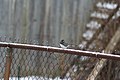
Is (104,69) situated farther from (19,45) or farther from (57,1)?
(19,45)

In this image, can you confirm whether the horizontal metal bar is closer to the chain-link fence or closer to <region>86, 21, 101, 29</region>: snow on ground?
the chain-link fence

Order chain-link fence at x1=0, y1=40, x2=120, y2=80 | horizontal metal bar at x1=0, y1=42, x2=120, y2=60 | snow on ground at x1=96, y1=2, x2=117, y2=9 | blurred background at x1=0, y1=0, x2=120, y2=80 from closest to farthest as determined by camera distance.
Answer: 1. horizontal metal bar at x1=0, y1=42, x2=120, y2=60
2. chain-link fence at x1=0, y1=40, x2=120, y2=80
3. blurred background at x1=0, y1=0, x2=120, y2=80
4. snow on ground at x1=96, y1=2, x2=117, y2=9

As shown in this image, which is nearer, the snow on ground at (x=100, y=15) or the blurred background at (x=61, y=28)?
the blurred background at (x=61, y=28)

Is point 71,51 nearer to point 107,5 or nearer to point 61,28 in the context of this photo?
point 61,28

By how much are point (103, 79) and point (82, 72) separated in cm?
98

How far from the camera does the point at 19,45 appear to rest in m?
4.33

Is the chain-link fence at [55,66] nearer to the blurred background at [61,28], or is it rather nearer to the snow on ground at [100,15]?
the blurred background at [61,28]

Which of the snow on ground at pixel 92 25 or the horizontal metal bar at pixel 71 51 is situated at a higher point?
the snow on ground at pixel 92 25

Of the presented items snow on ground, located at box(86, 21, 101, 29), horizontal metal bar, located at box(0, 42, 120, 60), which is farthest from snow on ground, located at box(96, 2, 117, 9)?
horizontal metal bar, located at box(0, 42, 120, 60)

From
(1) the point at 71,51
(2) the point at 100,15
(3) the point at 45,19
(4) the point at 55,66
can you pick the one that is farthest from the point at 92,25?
(1) the point at 71,51

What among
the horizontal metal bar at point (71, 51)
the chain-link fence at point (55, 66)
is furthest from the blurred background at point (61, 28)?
the horizontal metal bar at point (71, 51)

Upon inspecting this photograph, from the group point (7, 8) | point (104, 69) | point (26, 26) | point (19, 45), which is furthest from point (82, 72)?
point (19, 45)

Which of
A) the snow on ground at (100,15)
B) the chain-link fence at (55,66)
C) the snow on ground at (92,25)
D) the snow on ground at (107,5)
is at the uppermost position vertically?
the snow on ground at (107,5)

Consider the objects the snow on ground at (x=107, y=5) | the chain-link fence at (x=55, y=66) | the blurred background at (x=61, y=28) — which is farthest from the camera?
the snow on ground at (x=107, y=5)
